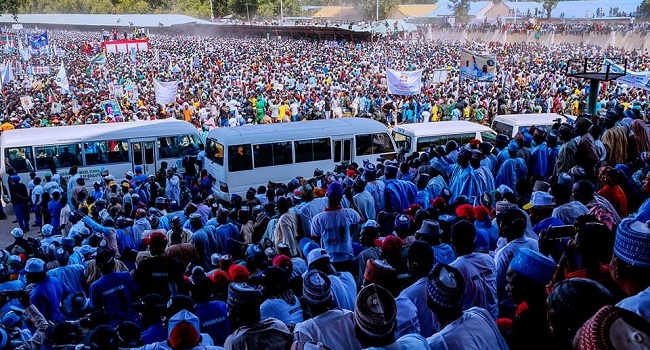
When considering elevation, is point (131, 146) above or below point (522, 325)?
below

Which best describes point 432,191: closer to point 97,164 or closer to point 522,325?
point 522,325

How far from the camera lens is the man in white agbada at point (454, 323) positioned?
3.07 m

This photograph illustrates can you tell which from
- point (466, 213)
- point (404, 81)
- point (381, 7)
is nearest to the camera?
point (466, 213)

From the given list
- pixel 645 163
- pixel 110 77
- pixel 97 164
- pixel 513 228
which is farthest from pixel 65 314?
pixel 110 77

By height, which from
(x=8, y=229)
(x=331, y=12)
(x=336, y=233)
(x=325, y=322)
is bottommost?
(x=8, y=229)

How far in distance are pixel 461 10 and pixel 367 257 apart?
71.1 meters

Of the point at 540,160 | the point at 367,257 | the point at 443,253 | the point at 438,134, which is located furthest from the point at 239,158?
the point at 443,253

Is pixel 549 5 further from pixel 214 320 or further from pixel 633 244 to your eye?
pixel 633 244

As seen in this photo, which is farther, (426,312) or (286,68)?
(286,68)

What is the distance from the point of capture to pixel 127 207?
10.2 meters

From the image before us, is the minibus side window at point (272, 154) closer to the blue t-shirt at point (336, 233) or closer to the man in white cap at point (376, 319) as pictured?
the blue t-shirt at point (336, 233)

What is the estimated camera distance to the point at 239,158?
13.2m

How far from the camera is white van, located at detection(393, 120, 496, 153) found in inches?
538

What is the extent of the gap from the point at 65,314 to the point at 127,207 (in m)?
4.27
